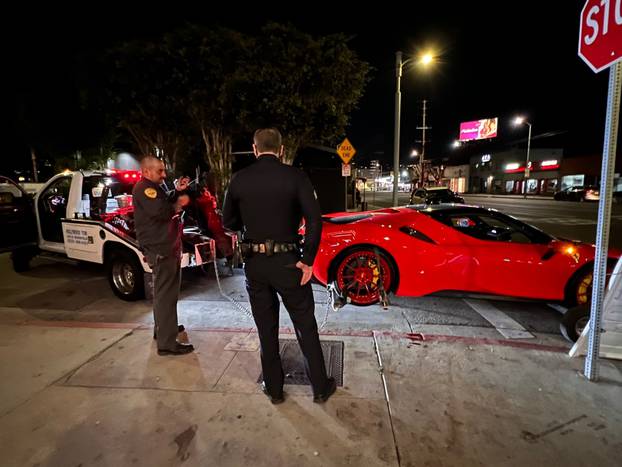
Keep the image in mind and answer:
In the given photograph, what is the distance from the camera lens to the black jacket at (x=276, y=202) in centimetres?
247

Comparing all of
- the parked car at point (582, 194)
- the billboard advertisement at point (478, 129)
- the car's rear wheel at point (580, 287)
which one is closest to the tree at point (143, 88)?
the car's rear wheel at point (580, 287)

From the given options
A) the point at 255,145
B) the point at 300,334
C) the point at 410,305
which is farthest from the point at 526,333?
the point at 255,145

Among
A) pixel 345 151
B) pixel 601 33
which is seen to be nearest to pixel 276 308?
pixel 601 33

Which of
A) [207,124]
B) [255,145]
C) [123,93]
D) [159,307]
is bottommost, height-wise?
[159,307]

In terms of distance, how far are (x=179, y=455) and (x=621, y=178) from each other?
45.8m

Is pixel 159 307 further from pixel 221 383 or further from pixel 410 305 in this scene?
pixel 410 305

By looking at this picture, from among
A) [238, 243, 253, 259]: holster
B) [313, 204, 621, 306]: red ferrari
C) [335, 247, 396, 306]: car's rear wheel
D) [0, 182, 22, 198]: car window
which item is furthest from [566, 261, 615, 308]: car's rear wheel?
[0, 182, 22, 198]: car window

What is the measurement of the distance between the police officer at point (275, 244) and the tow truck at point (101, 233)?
8.12 ft

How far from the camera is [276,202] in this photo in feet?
8.14

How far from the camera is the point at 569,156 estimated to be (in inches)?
1689

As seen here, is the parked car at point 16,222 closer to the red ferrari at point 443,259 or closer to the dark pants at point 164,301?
the dark pants at point 164,301

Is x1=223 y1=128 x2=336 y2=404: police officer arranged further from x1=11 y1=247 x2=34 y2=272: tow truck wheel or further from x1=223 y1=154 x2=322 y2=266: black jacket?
x1=11 y1=247 x2=34 y2=272: tow truck wheel

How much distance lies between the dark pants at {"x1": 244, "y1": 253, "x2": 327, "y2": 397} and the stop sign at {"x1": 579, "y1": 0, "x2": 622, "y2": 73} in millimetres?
2732

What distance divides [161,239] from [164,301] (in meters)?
0.60
